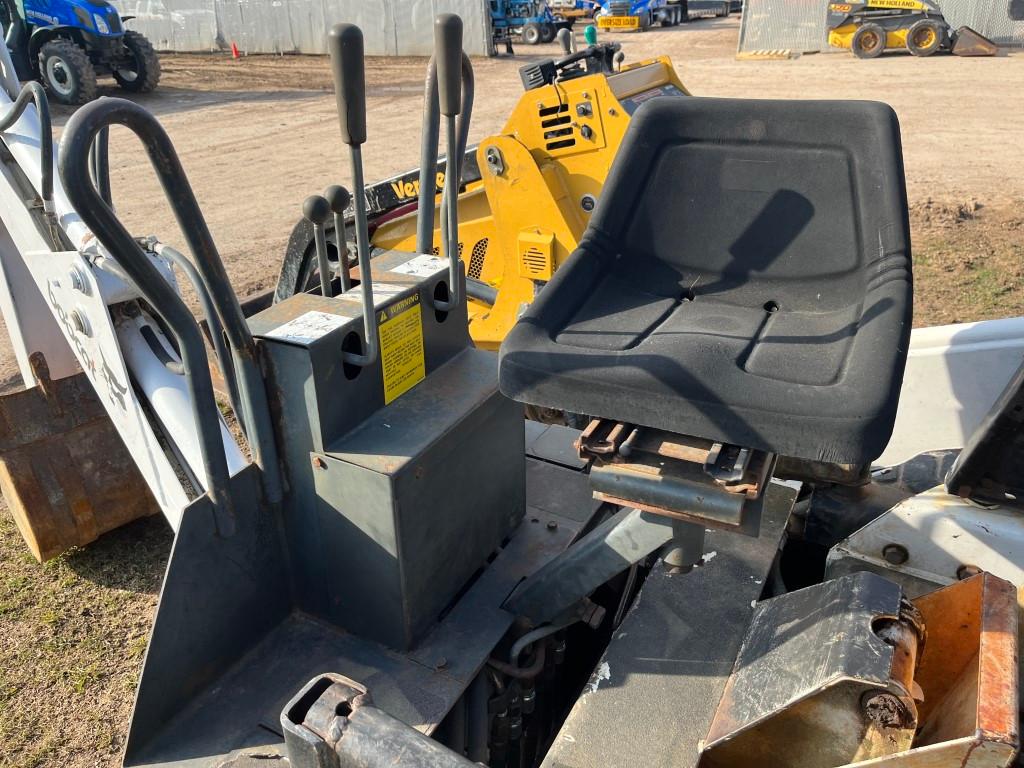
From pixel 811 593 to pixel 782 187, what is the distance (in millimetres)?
838

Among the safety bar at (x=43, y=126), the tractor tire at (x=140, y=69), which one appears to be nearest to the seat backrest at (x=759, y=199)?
the safety bar at (x=43, y=126)

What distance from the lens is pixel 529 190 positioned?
146 inches

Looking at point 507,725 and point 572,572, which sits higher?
point 572,572

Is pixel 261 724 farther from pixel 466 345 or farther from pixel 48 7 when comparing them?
pixel 48 7

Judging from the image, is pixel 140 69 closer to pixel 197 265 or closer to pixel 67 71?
pixel 67 71

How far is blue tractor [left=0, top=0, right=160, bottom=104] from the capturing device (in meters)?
11.7

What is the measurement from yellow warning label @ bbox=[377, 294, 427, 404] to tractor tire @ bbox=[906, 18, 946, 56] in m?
16.8

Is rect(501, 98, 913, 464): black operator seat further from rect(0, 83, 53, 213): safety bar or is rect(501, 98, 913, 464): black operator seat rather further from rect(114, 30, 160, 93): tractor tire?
rect(114, 30, 160, 93): tractor tire

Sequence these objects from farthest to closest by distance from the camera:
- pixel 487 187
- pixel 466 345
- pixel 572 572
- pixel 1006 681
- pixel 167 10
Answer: pixel 167 10, pixel 487 187, pixel 466 345, pixel 572 572, pixel 1006 681

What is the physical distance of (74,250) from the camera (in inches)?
82.3

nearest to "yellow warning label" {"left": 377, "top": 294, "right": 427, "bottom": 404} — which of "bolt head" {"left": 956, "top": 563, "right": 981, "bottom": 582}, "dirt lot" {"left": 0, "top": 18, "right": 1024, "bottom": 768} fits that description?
"bolt head" {"left": 956, "top": 563, "right": 981, "bottom": 582}

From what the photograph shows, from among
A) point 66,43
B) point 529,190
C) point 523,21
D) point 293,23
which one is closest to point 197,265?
point 529,190

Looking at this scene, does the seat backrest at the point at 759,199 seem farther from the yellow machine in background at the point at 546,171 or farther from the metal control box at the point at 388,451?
the yellow machine in background at the point at 546,171

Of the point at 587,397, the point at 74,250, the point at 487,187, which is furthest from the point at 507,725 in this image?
the point at 487,187
